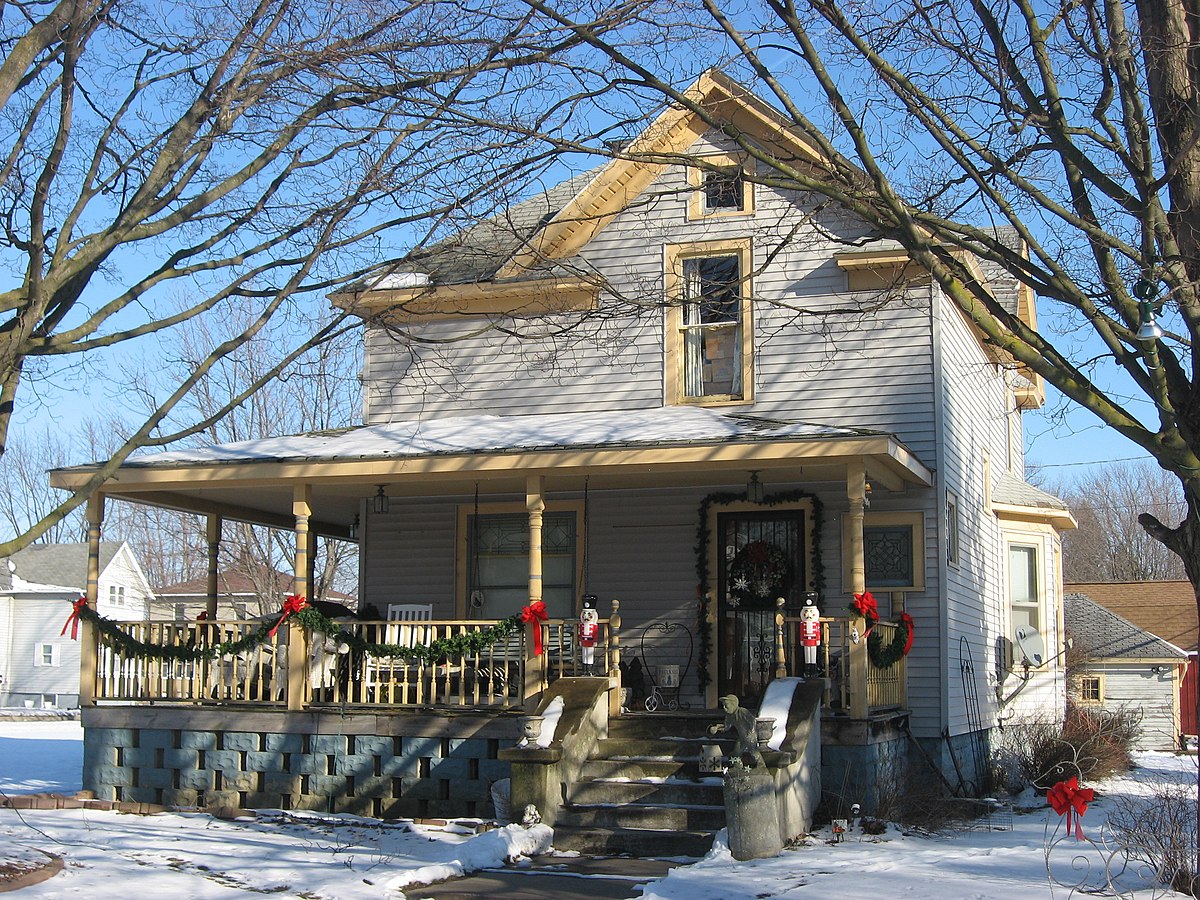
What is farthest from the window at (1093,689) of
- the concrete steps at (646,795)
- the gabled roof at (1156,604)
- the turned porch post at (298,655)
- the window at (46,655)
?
the window at (46,655)

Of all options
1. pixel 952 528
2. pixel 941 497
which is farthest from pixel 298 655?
pixel 952 528

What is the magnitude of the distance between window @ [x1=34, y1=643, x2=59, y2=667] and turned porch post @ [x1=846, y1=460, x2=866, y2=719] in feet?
123

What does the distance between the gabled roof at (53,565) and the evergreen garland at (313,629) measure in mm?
31028

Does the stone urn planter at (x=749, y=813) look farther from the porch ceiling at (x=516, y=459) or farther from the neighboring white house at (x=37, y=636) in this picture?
the neighboring white house at (x=37, y=636)

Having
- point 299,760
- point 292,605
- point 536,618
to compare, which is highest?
point 292,605

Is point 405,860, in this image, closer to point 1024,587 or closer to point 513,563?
point 513,563

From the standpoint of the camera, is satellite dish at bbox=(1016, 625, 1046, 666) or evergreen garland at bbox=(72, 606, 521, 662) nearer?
evergreen garland at bbox=(72, 606, 521, 662)

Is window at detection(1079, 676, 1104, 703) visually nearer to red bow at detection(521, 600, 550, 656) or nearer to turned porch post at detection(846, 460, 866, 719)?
turned porch post at detection(846, 460, 866, 719)

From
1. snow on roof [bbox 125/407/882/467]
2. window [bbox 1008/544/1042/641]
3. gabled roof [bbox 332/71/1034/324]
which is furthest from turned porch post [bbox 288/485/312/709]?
window [bbox 1008/544/1042/641]

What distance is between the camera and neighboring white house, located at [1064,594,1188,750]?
1184 inches

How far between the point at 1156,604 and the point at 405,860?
99.5 ft

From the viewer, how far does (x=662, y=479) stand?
1485 centimetres

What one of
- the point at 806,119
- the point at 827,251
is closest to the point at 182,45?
the point at 806,119

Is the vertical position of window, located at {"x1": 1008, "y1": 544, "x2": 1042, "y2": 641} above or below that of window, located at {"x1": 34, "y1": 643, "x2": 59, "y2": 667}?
above
